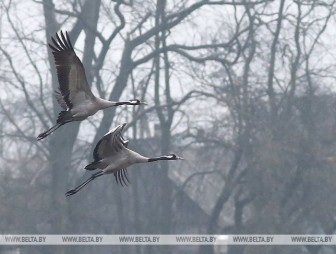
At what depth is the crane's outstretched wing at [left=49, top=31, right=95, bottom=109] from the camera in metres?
6.90

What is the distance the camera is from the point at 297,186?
2025cm

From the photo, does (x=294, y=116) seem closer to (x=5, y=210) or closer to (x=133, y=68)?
(x=133, y=68)

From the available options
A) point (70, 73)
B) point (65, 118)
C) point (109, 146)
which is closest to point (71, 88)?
point (70, 73)

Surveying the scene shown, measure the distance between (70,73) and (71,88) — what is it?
0.09 meters

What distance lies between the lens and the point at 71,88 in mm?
6977

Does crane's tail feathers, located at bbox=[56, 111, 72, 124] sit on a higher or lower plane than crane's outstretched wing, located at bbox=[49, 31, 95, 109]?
lower

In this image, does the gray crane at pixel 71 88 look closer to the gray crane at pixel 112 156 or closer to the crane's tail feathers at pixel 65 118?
the crane's tail feathers at pixel 65 118

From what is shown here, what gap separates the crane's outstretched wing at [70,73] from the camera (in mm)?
6902

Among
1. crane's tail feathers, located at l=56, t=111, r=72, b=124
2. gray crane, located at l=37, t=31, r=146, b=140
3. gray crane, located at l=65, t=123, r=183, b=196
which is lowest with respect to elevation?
gray crane, located at l=65, t=123, r=183, b=196

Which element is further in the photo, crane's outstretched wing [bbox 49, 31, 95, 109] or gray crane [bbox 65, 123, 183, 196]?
crane's outstretched wing [bbox 49, 31, 95, 109]

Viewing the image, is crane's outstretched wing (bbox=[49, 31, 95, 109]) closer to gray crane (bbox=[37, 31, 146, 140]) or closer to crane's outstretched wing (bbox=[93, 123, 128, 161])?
gray crane (bbox=[37, 31, 146, 140])

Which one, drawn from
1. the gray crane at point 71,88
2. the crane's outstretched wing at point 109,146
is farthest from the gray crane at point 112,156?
the gray crane at point 71,88

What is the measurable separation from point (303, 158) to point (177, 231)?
289 centimetres

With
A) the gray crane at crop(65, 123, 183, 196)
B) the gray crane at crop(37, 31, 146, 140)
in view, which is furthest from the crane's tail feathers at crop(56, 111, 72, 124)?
the gray crane at crop(65, 123, 183, 196)
